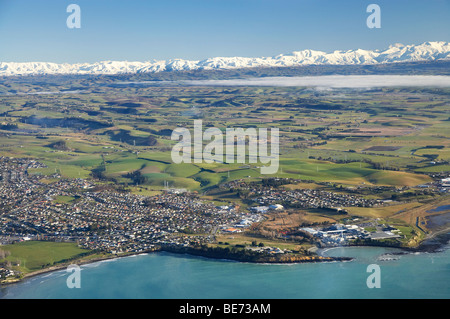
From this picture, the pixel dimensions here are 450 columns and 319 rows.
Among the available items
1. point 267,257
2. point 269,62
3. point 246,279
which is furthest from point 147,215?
point 269,62

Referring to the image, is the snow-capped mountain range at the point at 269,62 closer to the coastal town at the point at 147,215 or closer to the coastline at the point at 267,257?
the coastal town at the point at 147,215

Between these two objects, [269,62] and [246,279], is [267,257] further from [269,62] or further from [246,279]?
[269,62]

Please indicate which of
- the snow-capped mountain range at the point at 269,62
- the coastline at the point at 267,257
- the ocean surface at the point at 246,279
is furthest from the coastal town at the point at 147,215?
the snow-capped mountain range at the point at 269,62

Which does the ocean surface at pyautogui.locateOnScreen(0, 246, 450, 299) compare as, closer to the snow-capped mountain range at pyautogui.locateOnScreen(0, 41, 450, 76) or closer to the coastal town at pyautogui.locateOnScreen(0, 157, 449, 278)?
the coastal town at pyautogui.locateOnScreen(0, 157, 449, 278)

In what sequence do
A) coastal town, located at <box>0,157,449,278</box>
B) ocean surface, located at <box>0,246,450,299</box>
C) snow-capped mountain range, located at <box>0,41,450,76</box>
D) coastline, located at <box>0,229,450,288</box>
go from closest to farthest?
ocean surface, located at <box>0,246,450,299</box>, coastline, located at <box>0,229,450,288</box>, coastal town, located at <box>0,157,449,278</box>, snow-capped mountain range, located at <box>0,41,450,76</box>

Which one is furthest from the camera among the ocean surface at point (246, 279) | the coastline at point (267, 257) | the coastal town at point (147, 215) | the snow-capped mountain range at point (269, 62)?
the snow-capped mountain range at point (269, 62)

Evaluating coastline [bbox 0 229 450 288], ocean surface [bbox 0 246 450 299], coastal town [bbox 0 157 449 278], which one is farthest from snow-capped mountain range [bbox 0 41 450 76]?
ocean surface [bbox 0 246 450 299]
